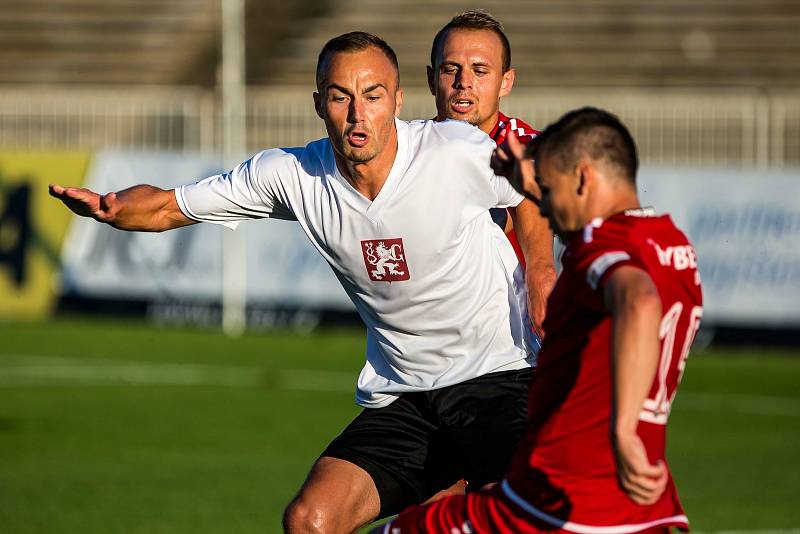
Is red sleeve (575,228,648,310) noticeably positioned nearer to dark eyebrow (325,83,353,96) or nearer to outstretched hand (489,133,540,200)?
outstretched hand (489,133,540,200)

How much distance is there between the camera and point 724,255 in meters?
18.5

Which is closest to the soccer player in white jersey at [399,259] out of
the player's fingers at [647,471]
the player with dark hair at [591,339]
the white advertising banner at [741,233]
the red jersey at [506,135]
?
the red jersey at [506,135]

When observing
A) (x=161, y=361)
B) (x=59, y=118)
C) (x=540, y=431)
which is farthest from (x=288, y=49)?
(x=540, y=431)

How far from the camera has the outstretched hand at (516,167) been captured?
15.8ft

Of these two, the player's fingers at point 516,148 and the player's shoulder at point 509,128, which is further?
the player's shoulder at point 509,128

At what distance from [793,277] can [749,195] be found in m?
1.08

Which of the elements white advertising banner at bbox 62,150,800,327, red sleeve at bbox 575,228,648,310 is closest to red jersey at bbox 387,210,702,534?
red sleeve at bbox 575,228,648,310

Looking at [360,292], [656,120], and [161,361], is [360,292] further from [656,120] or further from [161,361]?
[656,120]

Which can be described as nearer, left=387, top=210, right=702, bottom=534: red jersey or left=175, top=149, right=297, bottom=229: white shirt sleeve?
left=387, top=210, right=702, bottom=534: red jersey

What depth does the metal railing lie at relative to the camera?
20281 millimetres

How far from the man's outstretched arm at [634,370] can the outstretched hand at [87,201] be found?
8.84 feet

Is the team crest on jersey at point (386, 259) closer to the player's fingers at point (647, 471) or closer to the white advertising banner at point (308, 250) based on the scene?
the player's fingers at point (647, 471)

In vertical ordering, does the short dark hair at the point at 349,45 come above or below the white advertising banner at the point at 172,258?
above

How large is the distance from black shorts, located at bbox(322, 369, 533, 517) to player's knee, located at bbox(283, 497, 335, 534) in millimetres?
340
